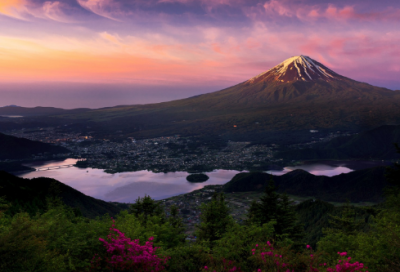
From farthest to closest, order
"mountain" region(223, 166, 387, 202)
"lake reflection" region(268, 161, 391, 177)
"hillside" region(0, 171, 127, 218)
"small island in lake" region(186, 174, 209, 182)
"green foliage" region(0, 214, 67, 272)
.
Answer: "lake reflection" region(268, 161, 391, 177), "small island in lake" region(186, 174, 209, 182), "mountain" region(223, 166, 387, 202), "hillside" region(0, 171, 127, 218), "green foliage" region(0, 214, 67, 272)

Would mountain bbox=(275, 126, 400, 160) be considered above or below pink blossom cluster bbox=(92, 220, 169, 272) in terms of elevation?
below

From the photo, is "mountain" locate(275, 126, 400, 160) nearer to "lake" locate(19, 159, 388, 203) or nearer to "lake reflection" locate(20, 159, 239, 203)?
"lake" locate(19, 159, 388, 203)

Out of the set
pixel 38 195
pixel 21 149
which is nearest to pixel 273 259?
pixel 38 195

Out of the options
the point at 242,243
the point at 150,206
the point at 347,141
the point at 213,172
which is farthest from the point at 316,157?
the point at 242,243

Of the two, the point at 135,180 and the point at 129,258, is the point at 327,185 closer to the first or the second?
the point at 135,180

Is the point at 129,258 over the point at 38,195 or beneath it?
over

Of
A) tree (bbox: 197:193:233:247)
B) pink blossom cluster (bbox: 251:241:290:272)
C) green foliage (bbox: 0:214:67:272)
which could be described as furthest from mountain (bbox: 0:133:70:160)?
pink blossom cluster (bbox: 251:241:290:272)

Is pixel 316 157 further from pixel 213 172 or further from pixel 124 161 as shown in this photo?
pixel 124 161
